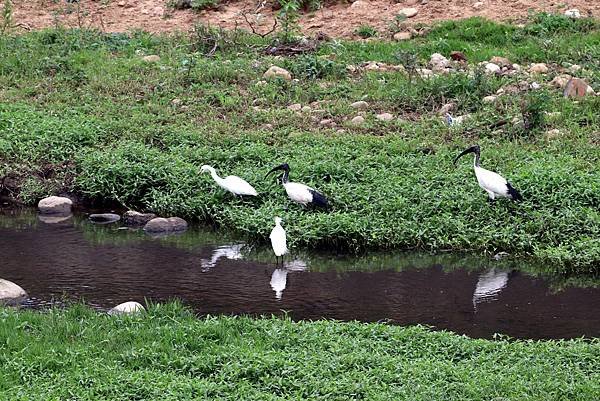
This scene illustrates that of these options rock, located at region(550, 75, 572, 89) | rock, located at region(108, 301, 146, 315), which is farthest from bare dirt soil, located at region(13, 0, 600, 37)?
rock, located at region(108, 301, 146, 315)

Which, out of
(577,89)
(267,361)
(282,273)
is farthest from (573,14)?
(267,361)

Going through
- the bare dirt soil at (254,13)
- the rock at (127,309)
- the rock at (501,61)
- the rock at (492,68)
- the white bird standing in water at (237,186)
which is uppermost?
the rock at (127,309)

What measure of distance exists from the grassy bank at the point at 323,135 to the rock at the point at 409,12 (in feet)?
2.21

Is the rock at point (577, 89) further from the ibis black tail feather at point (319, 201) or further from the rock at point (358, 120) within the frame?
the ibis black tail feather at point (319, 201)

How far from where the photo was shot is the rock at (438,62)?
40.8 ft

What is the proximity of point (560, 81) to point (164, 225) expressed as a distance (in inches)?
186

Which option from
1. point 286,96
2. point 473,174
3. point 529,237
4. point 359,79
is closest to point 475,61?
point 359,79

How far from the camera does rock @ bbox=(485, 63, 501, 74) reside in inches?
478

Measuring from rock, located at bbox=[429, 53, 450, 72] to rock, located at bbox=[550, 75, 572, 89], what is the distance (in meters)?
1.25

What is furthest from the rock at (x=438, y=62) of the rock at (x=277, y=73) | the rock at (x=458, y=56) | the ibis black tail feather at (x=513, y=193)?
the ibis black tail feather at (x=513, y=193)

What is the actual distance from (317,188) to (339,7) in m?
5.47

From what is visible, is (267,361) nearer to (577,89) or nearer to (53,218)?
(53,218)

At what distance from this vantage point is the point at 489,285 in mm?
8344

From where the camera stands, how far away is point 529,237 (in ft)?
29.1
